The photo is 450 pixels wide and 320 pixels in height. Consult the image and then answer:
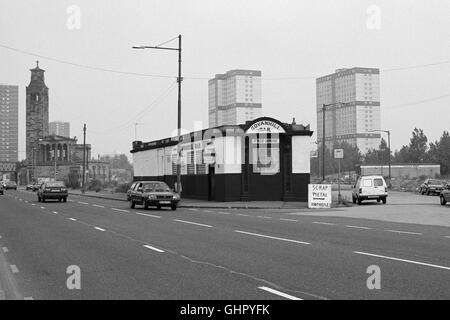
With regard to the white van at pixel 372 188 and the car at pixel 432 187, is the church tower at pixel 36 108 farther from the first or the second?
the white van at pixel 372 188

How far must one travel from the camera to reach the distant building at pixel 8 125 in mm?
130300

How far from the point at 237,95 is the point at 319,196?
12.9 metres

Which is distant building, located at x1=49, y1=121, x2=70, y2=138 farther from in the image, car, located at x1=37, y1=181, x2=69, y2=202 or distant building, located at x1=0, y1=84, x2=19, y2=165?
car, located at x1=37, y1=181, x2=69, y2=202

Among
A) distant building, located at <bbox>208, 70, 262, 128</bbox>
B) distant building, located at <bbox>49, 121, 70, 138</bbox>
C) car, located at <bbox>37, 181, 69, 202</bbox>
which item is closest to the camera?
car, located at <bbox>37, 181, 69, 202</bbox>

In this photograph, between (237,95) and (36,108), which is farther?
(36,108)

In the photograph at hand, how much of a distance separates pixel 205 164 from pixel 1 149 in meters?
140

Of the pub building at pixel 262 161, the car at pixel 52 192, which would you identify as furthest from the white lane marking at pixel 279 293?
the car at pixel 52 192

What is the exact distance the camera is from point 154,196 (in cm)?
3062

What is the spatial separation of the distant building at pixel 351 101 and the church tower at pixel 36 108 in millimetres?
83184

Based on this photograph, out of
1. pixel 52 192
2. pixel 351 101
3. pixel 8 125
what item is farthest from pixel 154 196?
pixel 8 125

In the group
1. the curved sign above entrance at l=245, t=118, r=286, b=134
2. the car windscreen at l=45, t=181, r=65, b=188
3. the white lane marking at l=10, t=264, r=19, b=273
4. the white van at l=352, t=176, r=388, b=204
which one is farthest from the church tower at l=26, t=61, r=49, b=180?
the white lane marking at l=10, t=264, r=19, b=273

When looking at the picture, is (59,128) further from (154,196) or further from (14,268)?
(14,268)

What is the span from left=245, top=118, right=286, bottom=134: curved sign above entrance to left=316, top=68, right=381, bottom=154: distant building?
884 cm

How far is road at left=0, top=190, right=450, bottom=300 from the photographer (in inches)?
326
